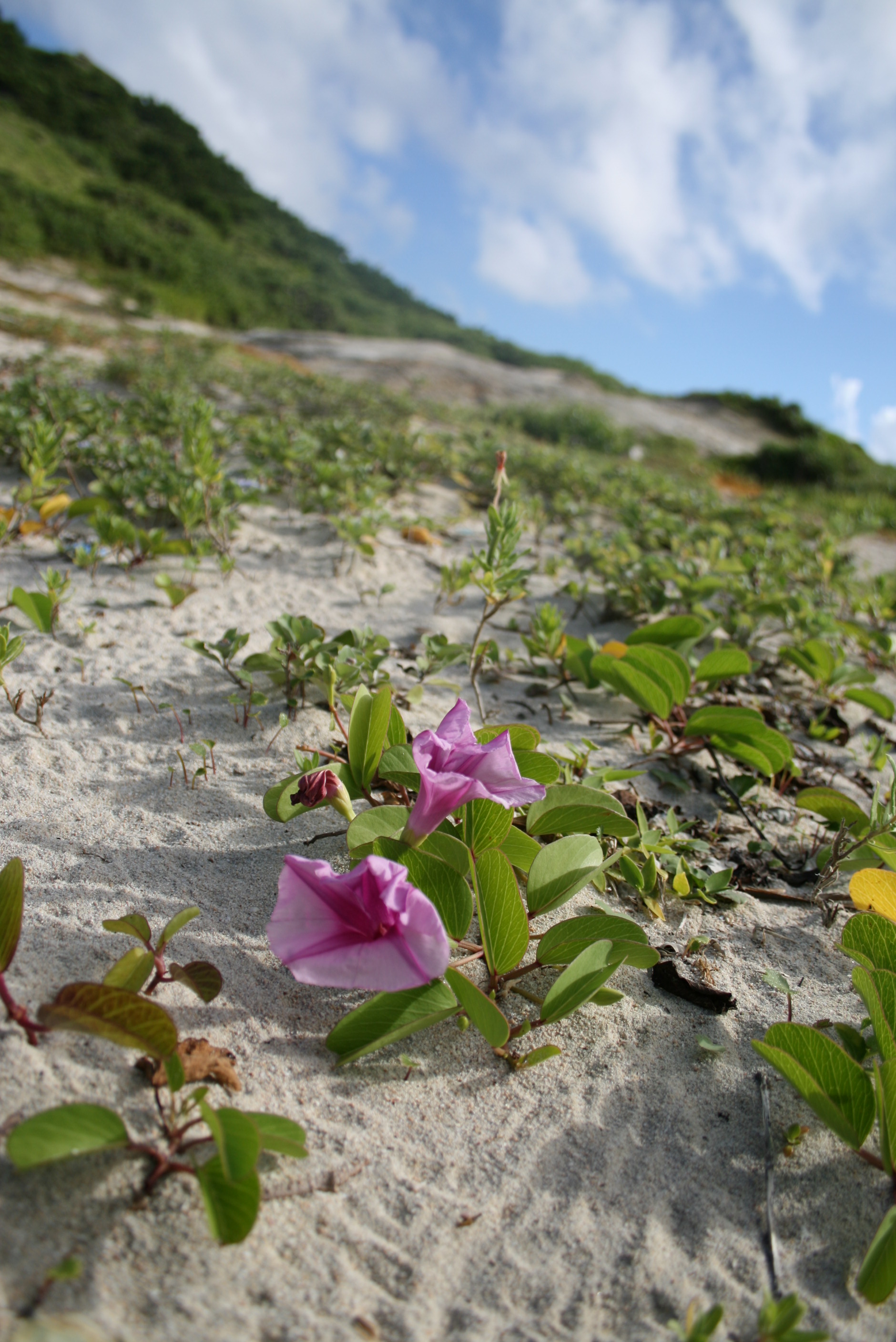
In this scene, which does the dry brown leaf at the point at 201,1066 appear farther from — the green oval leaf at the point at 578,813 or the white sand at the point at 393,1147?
the green oval leaf at the point at 578,813

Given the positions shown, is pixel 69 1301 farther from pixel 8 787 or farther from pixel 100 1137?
pixel 8 787

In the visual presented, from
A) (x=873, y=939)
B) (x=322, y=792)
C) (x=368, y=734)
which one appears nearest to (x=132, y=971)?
(x=322, y=792)

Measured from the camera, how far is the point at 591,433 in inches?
441

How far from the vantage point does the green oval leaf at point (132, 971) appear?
129 cm

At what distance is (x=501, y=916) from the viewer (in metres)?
1.45

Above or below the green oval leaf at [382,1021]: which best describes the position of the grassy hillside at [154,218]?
above

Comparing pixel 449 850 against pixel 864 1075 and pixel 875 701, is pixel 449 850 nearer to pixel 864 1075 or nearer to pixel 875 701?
pixel 864 1075

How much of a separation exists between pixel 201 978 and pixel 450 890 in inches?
19.6

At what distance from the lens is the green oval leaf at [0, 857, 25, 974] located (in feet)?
4.07

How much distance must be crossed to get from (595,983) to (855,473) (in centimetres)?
1639

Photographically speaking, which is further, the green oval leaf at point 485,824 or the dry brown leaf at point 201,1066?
the green oval leaf at point 485,824

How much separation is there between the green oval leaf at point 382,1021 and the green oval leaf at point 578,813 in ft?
1.83

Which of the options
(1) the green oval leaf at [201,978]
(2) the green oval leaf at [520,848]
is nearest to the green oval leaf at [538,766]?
(2) the green oval leaf at [520,848]

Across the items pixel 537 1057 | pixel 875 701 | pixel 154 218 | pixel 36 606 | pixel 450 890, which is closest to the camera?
pixel 537 1057
